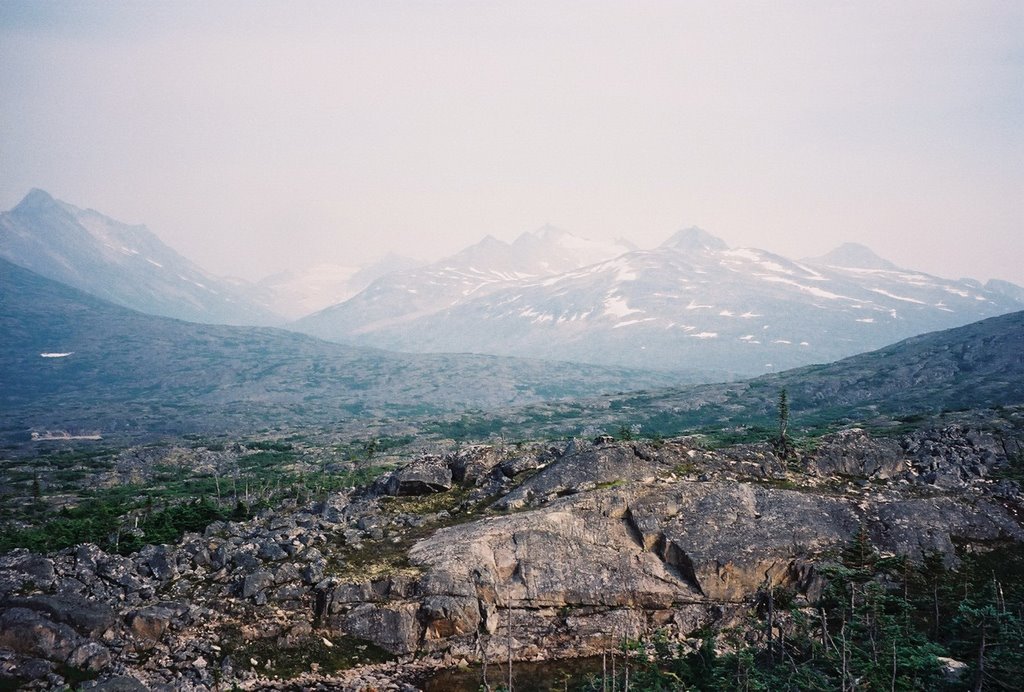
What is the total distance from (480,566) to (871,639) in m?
25.4

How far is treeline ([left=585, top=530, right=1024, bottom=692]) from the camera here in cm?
3603

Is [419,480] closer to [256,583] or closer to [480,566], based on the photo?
[480,566]

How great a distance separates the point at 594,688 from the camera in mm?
39156

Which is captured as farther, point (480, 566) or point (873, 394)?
point (873, 394)

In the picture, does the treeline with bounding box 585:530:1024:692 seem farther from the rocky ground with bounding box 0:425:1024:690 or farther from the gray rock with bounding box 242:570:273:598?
the gray rock with bounding box 242:570:273:598

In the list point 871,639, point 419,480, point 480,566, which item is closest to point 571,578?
point 480,566

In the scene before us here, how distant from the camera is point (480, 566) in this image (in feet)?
157

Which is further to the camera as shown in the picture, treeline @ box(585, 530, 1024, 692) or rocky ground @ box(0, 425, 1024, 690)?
rocky ground @ box(0, 425, 1024, 690)

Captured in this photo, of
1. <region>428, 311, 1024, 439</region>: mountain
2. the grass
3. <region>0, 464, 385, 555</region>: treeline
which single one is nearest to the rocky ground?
the grass

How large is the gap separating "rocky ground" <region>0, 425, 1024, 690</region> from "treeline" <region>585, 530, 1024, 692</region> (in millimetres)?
2168

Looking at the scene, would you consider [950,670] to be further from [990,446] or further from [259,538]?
[259,538]

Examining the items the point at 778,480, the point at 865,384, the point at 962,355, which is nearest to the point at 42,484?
the point at 778,480

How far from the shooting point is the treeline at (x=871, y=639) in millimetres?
36031

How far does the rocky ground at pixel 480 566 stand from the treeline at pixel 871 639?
2.17 m
